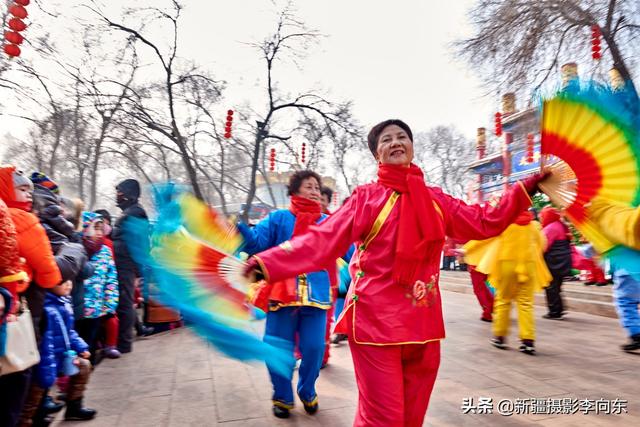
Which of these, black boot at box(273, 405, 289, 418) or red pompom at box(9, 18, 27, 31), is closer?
black boot at box(273, 405, 289, 418)

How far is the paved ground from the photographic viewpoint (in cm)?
326

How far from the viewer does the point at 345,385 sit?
4.05 metres

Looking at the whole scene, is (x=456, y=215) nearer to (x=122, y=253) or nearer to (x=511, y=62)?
(x=122, y=253)

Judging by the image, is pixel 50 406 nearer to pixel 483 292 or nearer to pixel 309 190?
pixel 309 190

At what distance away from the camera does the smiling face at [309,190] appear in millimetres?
3676

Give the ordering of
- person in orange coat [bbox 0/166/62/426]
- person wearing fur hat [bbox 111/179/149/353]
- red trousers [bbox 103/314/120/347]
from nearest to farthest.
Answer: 1. person in orange coat [bbox 0/166/62/426]
2. red trousers [bbox 103/314/120/347]
3. person wearing fur hat [bbox 111/179/149/353]

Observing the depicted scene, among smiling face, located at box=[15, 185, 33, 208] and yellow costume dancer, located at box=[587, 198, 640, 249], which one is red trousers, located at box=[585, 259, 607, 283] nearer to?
yellow costume dancer, located at box=[587, 198, 640, 249]

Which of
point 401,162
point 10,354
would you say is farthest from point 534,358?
point 10,354

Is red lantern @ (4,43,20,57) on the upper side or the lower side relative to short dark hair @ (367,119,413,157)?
upper

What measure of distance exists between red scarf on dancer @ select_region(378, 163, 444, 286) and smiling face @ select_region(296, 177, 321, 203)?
1.44 m

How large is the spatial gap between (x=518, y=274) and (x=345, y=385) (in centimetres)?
240

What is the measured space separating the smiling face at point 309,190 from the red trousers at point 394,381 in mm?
1705

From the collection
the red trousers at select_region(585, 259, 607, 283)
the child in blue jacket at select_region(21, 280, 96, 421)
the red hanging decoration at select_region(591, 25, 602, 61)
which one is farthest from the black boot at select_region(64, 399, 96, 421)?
the red hanging decoration at select_region(591, 25, 602, 61)

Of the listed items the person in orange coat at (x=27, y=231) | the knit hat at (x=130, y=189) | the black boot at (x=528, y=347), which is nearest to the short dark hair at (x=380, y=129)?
the person in orange coat at (x=27, y=231)
